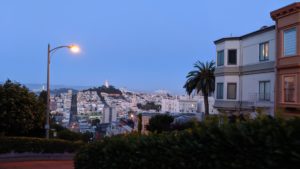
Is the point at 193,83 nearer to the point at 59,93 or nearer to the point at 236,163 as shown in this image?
the point at 59,93

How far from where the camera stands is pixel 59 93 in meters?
78.7

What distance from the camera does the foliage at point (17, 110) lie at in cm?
2981

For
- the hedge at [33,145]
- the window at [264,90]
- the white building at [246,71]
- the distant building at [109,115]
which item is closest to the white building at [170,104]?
the distant building at [109,115]

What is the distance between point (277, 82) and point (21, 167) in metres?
16.9

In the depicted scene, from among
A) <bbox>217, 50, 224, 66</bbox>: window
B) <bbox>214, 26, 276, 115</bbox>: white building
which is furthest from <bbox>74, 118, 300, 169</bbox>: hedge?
<bbox>217, 50, 224, 66</bbox>: window

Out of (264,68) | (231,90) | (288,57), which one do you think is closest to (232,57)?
(231,90)

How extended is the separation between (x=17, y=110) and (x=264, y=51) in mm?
17636

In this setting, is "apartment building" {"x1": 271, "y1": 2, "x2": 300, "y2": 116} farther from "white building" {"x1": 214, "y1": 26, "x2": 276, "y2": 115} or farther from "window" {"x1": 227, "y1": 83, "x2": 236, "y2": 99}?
"window" {"x1": 227, "y1": 83, "x2": 236, "y2": 99}

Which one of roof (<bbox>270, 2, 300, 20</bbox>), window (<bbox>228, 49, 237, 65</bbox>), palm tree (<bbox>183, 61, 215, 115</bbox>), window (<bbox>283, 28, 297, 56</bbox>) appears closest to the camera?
roof (<bbox>270, 2, 300, 20</bbox>)

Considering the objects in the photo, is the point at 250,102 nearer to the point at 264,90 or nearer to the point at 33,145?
the point at 264,90

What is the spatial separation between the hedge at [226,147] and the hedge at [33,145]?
21.1 m

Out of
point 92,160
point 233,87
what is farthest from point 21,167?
point 233,87

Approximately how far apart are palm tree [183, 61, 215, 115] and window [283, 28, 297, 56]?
17.5m

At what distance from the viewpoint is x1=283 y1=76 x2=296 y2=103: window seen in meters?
28.1
